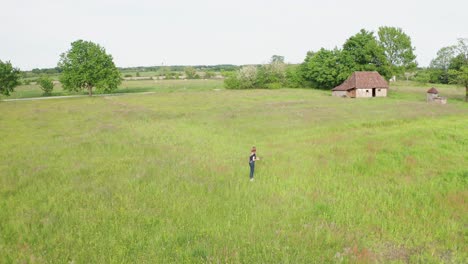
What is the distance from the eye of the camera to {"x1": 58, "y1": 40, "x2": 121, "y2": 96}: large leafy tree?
59062 mm

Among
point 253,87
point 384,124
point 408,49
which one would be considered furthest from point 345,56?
point 384,124

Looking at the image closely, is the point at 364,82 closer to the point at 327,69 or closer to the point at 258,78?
the point at 327,69

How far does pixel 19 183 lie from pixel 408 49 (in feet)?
260

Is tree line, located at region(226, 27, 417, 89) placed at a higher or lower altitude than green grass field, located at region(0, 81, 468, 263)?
higher

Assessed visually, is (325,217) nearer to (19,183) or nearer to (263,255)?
(263,255)

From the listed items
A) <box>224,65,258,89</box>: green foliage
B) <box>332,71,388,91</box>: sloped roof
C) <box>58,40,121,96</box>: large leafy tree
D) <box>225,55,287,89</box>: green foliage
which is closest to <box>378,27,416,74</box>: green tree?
<box>332,71,388,91</box>: sloped roof

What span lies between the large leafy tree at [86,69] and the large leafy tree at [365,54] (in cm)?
5789

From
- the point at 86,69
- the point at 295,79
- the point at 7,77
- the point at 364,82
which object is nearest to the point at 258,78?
the point at 295,79

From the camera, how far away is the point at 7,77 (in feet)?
195

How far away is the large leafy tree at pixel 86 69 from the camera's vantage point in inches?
2325

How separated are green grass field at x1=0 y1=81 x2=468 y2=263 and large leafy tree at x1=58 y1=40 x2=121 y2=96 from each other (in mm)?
42642

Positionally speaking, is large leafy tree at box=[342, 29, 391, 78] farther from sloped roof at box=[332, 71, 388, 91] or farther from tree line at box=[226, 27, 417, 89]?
sloped roof at box=[332, 71, 388, 91]

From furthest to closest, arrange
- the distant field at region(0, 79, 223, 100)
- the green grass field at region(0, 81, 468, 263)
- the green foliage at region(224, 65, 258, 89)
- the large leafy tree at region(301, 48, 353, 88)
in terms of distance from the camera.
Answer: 1. the green foliage at region(224, 65, 258, 89)
2. the distant field at region(0, 79, 223, 100)
3. the large leafy tree at region(301, 48, 353, 88)
4. the green grass field at region(0, 81, 468, 263)

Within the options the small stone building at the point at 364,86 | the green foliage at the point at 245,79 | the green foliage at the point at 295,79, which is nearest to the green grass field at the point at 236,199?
the small stone building at the point at 364,86
